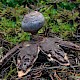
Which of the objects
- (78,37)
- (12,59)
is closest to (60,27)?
(78,37)

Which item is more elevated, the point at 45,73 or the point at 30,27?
the point at 30,27

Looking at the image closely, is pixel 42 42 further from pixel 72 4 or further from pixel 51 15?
pixel 72 4

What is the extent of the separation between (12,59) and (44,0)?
1.04 meters

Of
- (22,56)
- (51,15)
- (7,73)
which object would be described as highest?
(51,15)

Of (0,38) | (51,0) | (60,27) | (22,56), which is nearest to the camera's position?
(22,56)

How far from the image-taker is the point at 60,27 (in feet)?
8.34

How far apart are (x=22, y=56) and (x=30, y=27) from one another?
8.3 inches

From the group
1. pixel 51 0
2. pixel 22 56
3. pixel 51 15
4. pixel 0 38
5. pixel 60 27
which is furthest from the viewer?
pixel 51 0

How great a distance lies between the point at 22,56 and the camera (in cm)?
200

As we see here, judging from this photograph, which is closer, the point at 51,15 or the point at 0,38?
the point at 0,38

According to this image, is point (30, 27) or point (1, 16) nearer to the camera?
point (30, 27)

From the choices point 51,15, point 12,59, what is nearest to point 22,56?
point 12,59

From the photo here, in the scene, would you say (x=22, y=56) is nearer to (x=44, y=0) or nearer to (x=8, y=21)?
→ (x=8, y=21)

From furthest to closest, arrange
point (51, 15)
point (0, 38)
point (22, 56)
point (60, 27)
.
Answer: point (51, 15)
point (60, 27)
point (0, 38)
point (22, 56)
